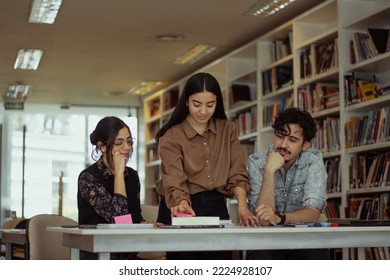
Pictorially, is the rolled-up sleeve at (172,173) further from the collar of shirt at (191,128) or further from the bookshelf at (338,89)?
the bookshelf at (338,89)

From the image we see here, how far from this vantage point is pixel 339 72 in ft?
19.5

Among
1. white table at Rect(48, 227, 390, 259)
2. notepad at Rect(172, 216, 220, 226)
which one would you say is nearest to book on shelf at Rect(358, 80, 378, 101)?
white table at Rect(48, 227, 390, 259)

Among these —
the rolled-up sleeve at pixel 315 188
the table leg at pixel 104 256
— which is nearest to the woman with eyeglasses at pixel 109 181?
the table leg at pixel 104 256

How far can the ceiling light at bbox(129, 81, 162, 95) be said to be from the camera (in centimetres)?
1070

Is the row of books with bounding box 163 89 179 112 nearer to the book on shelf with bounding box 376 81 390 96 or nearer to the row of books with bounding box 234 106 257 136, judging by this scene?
the row of books with bounding box 234 106 257 136

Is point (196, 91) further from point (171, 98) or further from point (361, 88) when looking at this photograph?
point (171, 98)

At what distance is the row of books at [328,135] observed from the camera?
6.09 m

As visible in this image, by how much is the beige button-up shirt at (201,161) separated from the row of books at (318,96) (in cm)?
309

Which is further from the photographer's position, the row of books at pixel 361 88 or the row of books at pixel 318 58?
the row of books at pixel 318 58

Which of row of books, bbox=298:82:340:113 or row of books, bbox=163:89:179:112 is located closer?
row of books, bbox=298:82:340:113

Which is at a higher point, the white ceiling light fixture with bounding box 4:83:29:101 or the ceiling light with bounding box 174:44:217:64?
the ceiling light with bounding box 174:44:217:64
